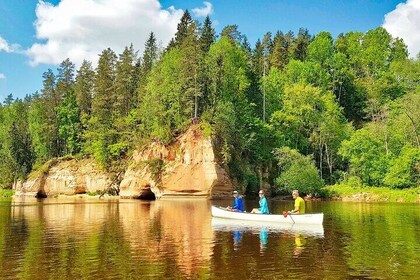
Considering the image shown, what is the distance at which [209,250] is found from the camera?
62.2ft

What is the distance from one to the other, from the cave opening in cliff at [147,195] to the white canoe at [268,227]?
121 ft

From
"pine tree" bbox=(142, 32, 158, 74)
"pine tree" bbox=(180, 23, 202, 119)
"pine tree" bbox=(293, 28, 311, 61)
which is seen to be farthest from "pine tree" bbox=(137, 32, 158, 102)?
"pine tree" bbox=(293, 28, 311, 61)

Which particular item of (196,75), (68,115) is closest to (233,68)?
(196,75)

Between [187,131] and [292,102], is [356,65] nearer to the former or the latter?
[292,102]

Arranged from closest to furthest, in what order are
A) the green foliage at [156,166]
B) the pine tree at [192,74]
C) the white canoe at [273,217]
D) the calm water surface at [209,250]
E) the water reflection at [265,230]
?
the calm water surface at [209,250], the water reflection at [265,230], the white canoe at [273,217], the green foliage at [156,166], the pine tree at [192,74]

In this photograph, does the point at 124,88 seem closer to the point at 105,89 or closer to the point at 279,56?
the point at 105,89

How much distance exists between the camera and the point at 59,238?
75.4ft

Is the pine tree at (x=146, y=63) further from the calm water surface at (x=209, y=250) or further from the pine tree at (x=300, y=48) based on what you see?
the calm water surface at (x=209, y=250)

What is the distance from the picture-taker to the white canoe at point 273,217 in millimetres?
26922

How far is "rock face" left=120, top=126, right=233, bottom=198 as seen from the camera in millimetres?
59750

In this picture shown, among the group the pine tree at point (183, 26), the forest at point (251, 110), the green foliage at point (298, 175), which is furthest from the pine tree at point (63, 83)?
the green foliage at point (298, 175)

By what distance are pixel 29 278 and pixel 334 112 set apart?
66.9 m

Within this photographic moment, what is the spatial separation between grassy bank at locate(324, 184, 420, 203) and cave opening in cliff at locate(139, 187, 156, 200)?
26.4 metres

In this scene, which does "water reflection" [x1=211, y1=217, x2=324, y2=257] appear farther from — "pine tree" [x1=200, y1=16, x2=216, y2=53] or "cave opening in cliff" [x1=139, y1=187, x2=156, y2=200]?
"pine tree" [x1=200, y1=16, x2=216, y2=53]
